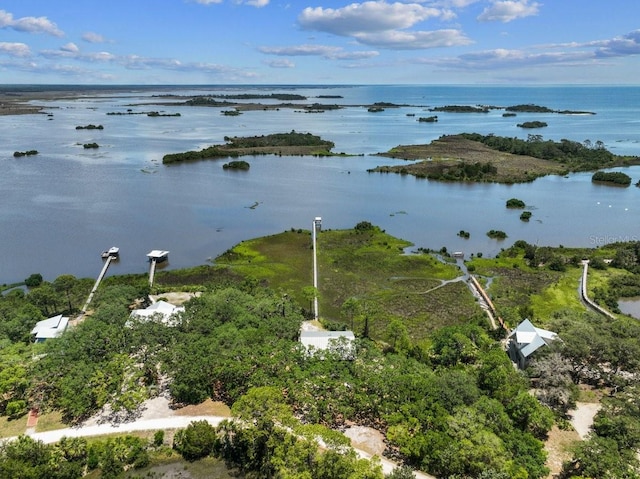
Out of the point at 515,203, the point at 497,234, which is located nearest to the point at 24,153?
the point at 497,234

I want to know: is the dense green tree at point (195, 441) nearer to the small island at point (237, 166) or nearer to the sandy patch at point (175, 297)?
the sandy patch at point (175, 297)

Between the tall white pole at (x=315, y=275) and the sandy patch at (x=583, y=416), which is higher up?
the tall white pole at (x=315, y=275)

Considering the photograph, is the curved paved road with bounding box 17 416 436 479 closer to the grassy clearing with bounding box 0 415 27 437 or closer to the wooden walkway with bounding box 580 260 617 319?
the grassy clearing with bounding box 0 415 27 437

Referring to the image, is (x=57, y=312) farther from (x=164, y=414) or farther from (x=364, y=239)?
(x=364, y=239)

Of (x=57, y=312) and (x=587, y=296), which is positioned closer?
(x=57, y=312)

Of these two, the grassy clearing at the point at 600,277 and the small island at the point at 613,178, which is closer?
the grassy clearing at the point at 600,277

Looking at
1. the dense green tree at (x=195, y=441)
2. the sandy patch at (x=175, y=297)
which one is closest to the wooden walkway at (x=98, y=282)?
the sandy patch at (x=175, y=297)

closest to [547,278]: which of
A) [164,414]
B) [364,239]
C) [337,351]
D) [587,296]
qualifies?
[587,296]
